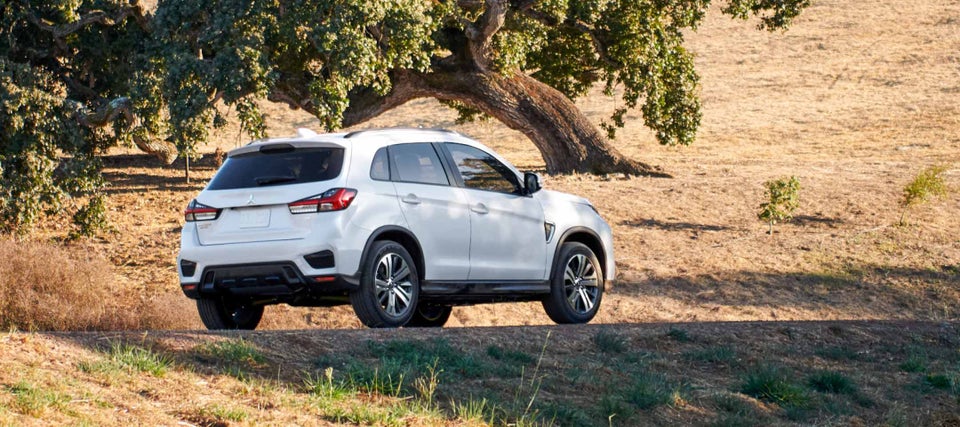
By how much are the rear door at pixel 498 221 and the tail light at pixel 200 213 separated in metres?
2.17

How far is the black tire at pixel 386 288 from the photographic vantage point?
31.1 ft

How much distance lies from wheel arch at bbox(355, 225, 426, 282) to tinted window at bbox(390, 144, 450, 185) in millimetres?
465

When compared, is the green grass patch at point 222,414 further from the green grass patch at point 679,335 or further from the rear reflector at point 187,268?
the green grass patch at point 679,335

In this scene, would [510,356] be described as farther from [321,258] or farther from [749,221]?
[749,221]

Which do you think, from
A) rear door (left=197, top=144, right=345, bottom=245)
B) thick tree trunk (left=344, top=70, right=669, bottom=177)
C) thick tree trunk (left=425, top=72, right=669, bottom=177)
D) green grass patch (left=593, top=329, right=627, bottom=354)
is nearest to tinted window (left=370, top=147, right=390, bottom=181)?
rear door (left=197, top=144, right=345, bottom=245)

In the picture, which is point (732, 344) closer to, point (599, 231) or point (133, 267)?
point (599, 231)

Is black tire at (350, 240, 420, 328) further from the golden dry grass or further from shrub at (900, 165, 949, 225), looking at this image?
shrub at (900, 165, 949, 225)

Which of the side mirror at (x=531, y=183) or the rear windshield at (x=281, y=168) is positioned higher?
the rear windshield at (x=281, y=168)

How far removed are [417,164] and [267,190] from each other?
140 centimetres

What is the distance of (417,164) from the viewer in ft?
33.8

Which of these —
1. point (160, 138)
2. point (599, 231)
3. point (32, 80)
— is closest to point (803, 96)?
point (160, 138)

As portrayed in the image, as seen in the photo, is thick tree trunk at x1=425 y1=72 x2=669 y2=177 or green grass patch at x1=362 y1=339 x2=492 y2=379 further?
thick tree trunk at x1=425 y1=72 x2=669 y2=177

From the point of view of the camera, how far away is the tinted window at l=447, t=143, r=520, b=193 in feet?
35.4

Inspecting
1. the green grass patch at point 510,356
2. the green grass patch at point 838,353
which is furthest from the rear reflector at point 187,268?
the green grass patch at point 838,353
